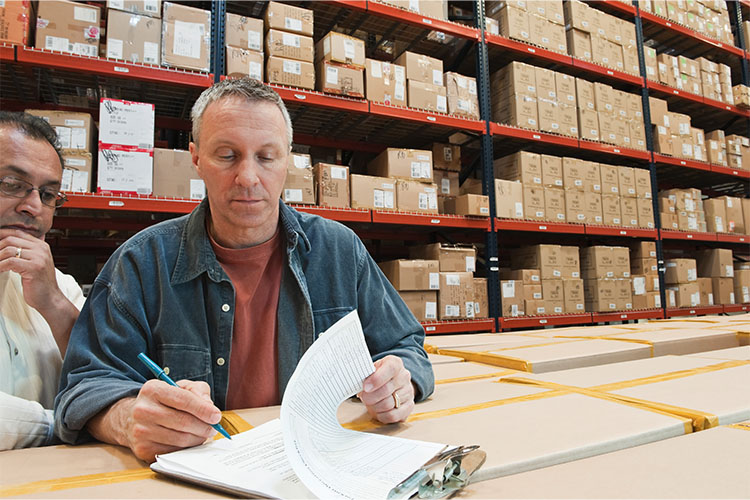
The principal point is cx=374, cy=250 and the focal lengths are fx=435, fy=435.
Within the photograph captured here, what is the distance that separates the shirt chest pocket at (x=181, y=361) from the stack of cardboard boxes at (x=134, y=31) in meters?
2.10

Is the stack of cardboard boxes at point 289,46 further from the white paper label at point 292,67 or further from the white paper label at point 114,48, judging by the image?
the white paper label at point 114,48

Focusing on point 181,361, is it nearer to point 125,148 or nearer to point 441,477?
point 441,477

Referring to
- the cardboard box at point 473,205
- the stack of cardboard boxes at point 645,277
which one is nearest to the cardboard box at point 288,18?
the cardboard box at point 473,205

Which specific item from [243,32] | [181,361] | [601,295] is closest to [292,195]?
[243,32]

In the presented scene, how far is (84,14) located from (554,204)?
11.1 ft

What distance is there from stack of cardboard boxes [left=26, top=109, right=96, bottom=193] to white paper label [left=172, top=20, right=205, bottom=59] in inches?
25.1

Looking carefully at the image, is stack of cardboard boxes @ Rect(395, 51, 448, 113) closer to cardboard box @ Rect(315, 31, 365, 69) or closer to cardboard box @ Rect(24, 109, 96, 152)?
cardboard box @ Rect(315, 31, 365, 69)

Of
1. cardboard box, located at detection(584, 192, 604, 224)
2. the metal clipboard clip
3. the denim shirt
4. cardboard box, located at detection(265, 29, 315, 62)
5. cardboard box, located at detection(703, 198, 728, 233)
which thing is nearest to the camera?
the metal clipboard clip

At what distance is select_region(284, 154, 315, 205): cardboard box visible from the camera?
8.77ft

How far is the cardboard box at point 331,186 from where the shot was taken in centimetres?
279

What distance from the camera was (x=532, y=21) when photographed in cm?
367

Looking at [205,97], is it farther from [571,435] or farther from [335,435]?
[571,435]

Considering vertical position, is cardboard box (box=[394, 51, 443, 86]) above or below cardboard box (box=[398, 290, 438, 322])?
above

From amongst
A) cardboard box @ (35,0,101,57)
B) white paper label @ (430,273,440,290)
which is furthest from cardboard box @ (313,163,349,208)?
cardboard box @ (35,0,101,57)
